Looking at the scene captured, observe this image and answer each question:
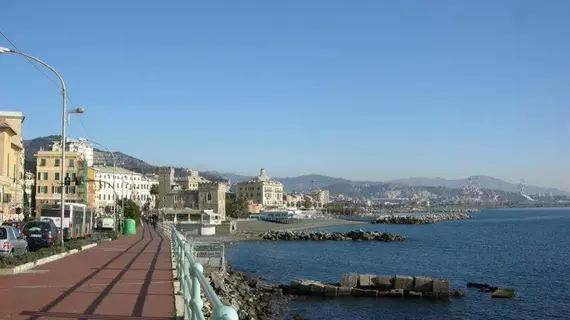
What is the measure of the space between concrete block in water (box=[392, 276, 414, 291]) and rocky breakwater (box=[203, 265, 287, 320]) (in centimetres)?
684

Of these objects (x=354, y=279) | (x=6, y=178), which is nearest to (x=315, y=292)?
(x=354, y=279)

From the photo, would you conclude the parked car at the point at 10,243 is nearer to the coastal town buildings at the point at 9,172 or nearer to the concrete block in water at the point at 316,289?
Answer: the concrete block in water at the point at 316,289

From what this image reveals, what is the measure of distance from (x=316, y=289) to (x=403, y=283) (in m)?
5.24

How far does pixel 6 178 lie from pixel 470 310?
149ft

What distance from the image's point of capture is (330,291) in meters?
36.3

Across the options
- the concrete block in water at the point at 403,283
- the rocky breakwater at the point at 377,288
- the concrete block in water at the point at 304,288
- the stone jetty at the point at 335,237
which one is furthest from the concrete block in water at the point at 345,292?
the stone jetty at the point at 335,237

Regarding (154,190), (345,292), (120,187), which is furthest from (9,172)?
(154,190)

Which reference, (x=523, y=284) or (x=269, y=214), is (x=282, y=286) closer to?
(x=523, y=284)

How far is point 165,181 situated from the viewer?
186 meters

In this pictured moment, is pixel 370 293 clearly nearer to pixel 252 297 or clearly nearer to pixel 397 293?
pixel 397 293

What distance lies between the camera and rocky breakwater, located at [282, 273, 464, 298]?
35.8 m

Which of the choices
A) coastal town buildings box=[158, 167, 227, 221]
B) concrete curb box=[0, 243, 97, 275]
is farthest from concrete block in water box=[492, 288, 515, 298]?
coastal town buildings box=[158, 167, 227, 221]

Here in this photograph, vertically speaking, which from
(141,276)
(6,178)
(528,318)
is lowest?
(528,318)

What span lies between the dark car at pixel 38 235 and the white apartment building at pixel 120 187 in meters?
73.0
